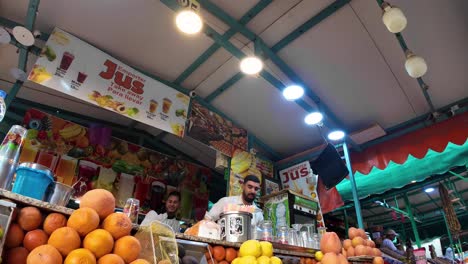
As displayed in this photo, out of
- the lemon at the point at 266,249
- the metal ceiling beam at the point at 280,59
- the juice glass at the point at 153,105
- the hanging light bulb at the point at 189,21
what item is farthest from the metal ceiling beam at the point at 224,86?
the lemon at the point at 266,249

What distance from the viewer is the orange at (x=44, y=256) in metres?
1.15

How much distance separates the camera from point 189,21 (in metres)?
2.83

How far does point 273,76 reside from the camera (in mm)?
3973

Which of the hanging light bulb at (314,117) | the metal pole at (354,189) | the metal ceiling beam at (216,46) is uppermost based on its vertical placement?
the metal ceiling beam at (216,46)

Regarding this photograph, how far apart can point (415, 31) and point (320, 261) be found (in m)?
2.85

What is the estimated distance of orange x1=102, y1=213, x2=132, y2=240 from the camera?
1421 mm

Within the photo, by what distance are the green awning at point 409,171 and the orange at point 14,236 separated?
16.8ft

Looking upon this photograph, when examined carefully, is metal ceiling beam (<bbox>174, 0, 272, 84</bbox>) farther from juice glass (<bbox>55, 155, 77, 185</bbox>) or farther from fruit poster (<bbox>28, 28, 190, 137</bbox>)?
juice glass (<bbox>55, 155, 77, 185</bbox>)

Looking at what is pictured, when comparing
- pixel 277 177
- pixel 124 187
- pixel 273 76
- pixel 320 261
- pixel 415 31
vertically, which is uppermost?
pixel 415 31

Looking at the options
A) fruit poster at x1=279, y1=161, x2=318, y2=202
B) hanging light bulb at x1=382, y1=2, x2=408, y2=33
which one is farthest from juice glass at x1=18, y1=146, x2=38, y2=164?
hanging light bulb at x1=382, y1=2, x2=408, y2=33

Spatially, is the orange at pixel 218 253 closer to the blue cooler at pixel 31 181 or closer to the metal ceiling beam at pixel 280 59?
the blue cooler at pixel 31 181

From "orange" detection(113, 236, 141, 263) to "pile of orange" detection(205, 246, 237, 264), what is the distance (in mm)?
623

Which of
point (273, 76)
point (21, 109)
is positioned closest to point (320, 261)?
point (273, 76)

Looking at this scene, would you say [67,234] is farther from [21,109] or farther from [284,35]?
[21,109]
